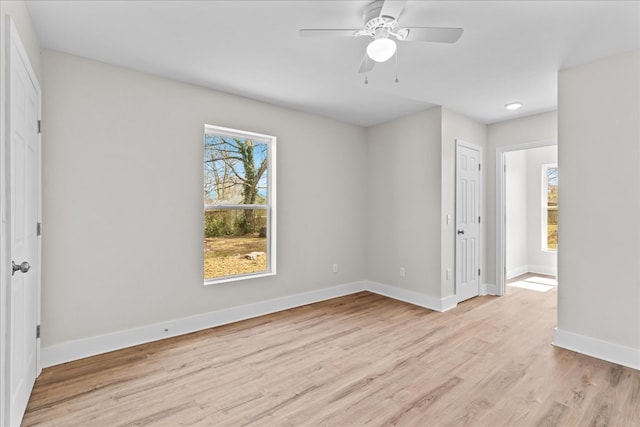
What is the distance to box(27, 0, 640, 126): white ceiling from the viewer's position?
6.59ft

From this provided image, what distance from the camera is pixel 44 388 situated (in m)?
2.21

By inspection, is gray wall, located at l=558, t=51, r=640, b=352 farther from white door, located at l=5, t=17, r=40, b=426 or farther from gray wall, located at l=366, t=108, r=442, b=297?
white door, located at l=5, t=17, r=40, b=426

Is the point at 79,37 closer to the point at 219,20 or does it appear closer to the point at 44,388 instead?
the point at 219,20

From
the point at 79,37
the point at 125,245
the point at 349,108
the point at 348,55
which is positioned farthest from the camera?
the point at 349,108

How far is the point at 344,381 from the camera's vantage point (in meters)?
2.33

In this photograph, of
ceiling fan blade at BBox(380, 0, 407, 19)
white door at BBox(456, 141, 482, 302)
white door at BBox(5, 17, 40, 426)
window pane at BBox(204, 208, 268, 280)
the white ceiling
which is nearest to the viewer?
white door at BBox(5, 17, 40, 426)

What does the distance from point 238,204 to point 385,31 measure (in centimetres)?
240

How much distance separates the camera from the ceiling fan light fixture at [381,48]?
1905 millimetres

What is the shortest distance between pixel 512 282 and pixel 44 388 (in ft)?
19.9

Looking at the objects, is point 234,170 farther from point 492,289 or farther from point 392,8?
point 492,289

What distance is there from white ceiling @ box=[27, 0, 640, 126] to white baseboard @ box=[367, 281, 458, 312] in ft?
7.98

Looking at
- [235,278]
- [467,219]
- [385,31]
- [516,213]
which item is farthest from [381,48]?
[516,213]

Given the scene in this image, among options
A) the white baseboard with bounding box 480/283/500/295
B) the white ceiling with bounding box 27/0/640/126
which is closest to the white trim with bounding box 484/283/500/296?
the white baseboard with bounding box 480/283/500/295

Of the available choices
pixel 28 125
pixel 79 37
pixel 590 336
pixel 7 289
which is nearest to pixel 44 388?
pixel 7 289
